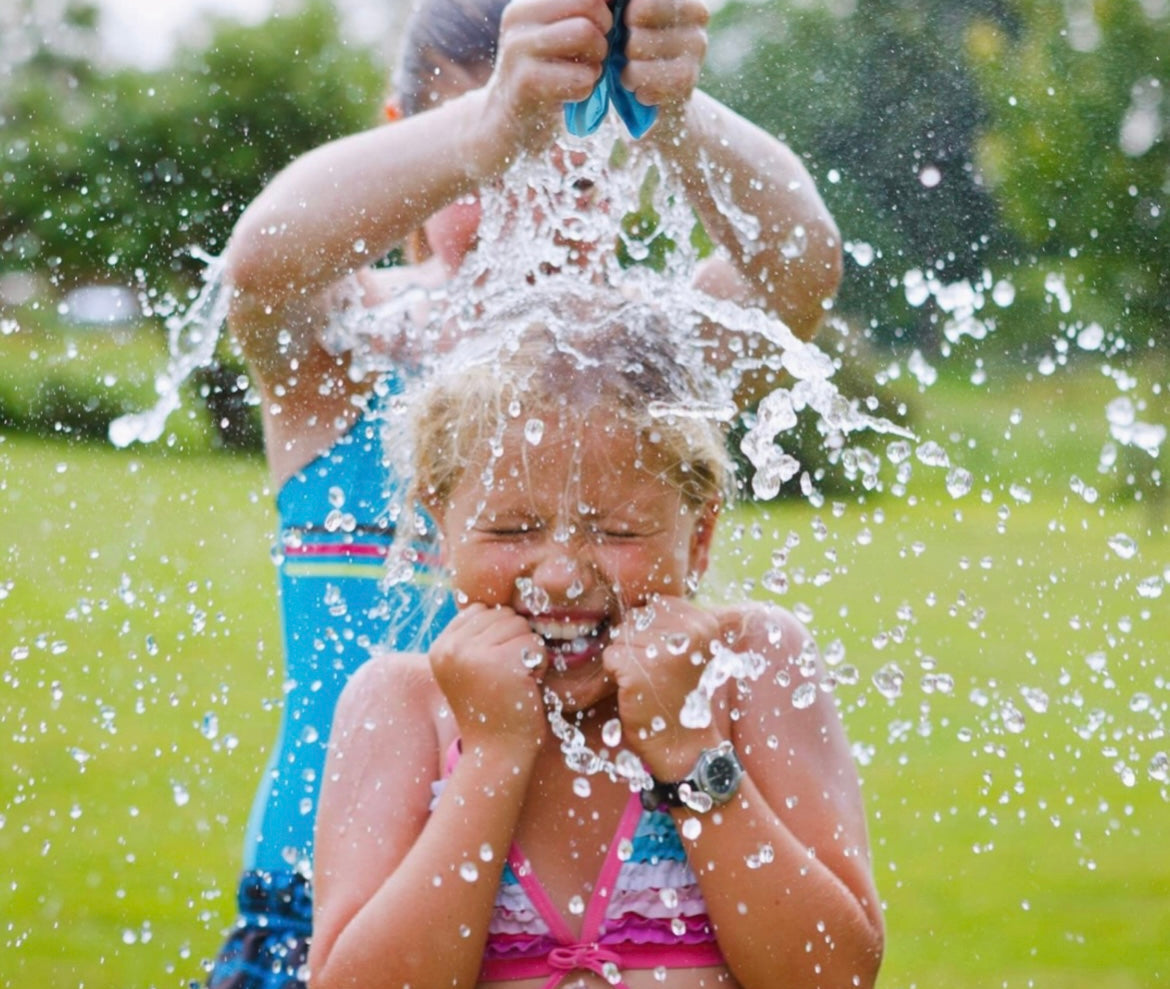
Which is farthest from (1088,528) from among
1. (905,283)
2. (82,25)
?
(82,25)

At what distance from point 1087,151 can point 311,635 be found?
27.4ft

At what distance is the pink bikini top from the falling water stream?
0.40 ft

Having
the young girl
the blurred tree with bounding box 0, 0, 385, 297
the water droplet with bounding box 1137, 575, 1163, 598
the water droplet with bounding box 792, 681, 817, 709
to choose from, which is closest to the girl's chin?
the young girl

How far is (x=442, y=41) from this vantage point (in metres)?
2.42

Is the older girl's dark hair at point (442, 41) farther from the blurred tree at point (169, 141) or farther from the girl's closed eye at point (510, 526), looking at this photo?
the blurred tree at point (169, 141)

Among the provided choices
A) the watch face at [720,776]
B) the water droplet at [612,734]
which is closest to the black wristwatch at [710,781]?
the watch face at [720,776]

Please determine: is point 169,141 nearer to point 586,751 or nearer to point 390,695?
point 390,695

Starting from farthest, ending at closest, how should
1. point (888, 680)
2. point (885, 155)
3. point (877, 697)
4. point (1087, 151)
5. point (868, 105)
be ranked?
point (1087, 151)
point (877, 697)
point (868, 105)
point (885, 155)
point (888, 680)

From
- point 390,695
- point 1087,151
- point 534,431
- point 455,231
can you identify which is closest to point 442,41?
point 455,231

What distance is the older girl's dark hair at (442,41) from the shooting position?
2.38 metres

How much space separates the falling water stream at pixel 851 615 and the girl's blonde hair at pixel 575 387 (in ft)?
0.19

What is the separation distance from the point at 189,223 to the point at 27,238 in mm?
8117

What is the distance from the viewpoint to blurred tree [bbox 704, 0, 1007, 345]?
3939mm

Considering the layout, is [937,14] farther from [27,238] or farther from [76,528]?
[27,238]
